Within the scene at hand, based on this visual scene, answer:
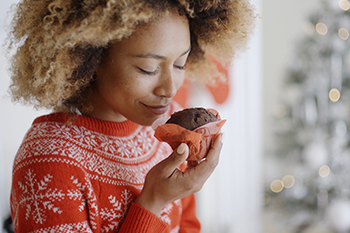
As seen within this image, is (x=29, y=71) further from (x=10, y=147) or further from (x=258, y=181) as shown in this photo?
(x=258, y=181)

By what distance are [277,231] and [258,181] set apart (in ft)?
1.79

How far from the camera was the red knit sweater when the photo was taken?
2.72 ft

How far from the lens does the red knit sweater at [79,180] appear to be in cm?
83

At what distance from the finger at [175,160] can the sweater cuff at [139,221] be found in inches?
5.1

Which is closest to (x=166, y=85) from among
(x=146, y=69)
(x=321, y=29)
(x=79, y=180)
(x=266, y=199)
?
(x=146, y=69)

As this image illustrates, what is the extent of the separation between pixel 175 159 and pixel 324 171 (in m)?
2.50

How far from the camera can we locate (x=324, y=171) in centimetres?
289

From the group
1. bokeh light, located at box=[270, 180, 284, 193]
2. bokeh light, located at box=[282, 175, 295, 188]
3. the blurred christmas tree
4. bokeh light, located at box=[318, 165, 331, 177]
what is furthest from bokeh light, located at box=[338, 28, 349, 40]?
bokeh light, located at box=[270, 180, 284, 193]

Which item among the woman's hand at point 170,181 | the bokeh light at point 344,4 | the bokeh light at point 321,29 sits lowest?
the woman's hand at point 170,181

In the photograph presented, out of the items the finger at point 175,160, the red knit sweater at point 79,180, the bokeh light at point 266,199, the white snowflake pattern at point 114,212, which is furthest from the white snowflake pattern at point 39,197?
the bokeh light at point 266,199

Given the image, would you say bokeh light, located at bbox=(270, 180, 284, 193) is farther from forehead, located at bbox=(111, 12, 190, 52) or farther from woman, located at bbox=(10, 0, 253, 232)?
forehead, located at bbox=(111, 12, 190, 52)

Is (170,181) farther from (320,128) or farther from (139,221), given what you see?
(320,128)

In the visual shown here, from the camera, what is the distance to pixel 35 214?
824 millimetres

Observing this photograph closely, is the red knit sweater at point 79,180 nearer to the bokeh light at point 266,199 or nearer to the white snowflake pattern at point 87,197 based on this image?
the white snowflake pattern at point 87,197
